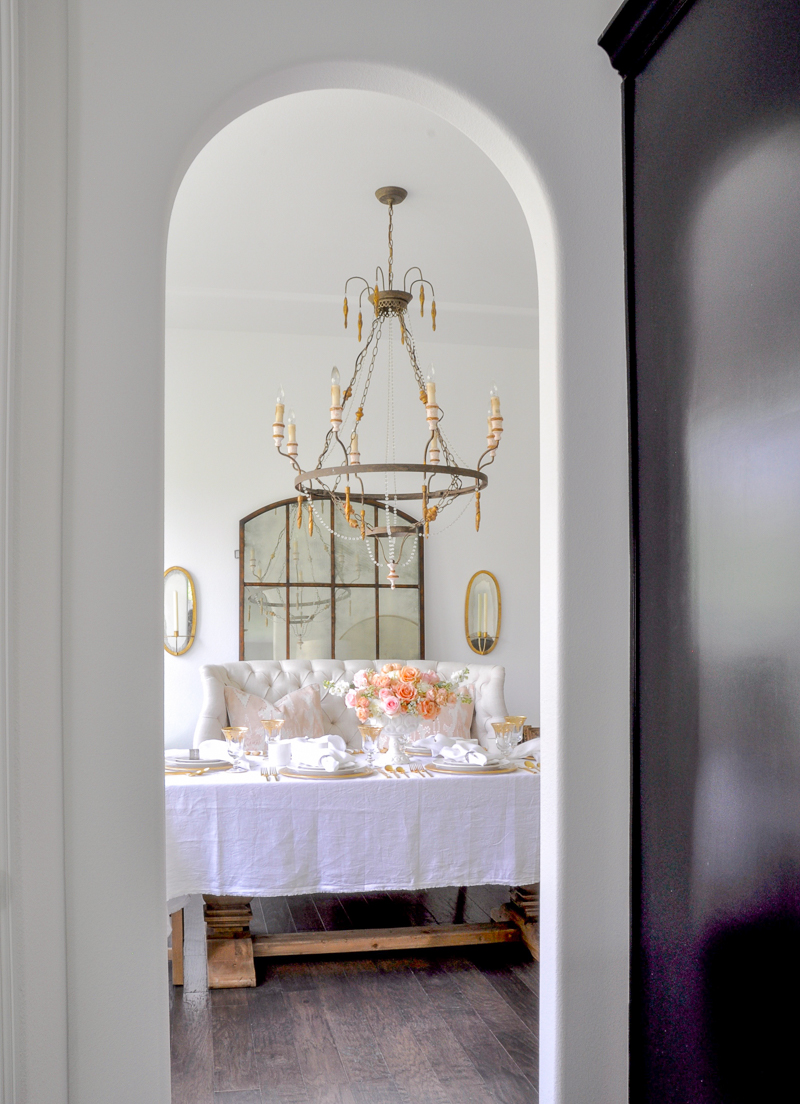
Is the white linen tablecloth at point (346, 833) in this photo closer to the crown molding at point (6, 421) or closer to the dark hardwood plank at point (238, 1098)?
the dark hardwood plank at point (238, 1098)

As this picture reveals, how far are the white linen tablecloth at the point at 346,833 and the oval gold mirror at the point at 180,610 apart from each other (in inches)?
93.8

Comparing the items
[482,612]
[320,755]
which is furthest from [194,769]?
[482,612]

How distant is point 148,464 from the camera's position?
1641mm

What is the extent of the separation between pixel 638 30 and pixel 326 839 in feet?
8.55

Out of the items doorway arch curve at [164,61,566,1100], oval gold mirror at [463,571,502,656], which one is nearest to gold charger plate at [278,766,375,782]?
doorway arch curve at [164,61,566,1100]

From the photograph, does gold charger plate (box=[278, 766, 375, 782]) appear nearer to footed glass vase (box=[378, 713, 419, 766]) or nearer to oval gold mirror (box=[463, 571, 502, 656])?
footed glass vase (box=[378, 713, 419, 766])

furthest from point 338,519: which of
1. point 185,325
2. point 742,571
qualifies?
point 742,571

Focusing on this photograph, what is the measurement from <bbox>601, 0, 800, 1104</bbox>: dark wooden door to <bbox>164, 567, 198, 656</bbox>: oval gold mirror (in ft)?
13.7

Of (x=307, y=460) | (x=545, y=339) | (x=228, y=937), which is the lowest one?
(x=228, y=937)

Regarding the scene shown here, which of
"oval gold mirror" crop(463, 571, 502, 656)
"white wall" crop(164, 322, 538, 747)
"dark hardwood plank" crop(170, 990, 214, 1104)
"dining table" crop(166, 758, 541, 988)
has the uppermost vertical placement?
"white wall" crop(164, 322, 538, 747)

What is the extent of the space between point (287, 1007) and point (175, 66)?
2.83 metres

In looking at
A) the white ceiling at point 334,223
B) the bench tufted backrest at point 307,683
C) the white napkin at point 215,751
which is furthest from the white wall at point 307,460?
the white napkin at point 215,751

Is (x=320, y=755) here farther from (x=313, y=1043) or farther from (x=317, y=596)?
(x=317, y=596)

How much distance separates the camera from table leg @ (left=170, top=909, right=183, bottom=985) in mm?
3211
